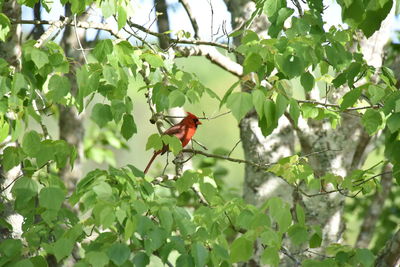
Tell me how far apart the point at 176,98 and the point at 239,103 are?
0.45m

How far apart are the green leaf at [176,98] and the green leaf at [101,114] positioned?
285mm

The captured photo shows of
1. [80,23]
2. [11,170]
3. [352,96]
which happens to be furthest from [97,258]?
[11,170]

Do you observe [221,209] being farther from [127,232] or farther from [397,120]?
[397,120]

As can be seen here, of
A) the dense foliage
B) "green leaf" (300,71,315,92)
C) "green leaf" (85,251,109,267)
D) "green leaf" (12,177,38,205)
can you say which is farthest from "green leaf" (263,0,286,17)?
"green leaf" (12,177,38,205)

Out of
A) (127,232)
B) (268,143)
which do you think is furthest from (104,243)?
(268,143)

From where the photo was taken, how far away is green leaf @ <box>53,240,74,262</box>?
2996mm

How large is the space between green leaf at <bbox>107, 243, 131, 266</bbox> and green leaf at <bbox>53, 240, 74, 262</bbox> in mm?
218

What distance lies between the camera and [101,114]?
3.27m

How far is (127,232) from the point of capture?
284cm

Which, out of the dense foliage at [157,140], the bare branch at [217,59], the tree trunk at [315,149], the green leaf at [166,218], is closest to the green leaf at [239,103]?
the dense foliage at [157,140]

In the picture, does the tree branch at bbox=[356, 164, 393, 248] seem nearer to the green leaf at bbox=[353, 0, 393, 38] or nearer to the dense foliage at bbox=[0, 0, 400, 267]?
the dense foliage at bbox=[0, 0, 400, 267]

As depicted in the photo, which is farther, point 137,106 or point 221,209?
point 137,106

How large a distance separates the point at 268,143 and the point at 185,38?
1.54 m

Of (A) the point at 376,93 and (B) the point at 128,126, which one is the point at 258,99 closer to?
(A) the point at 376,93
